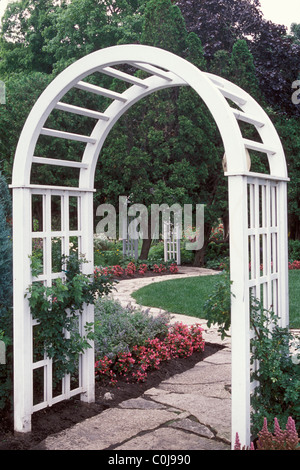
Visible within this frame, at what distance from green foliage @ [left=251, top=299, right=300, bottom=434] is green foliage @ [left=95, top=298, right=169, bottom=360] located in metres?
1.56

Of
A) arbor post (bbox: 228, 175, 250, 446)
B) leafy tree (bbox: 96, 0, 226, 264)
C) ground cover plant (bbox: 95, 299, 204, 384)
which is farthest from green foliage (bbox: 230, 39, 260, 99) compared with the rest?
arbor post (bbox: 228, 175, 250, 446)

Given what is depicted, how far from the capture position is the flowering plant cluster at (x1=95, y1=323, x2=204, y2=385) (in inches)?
155

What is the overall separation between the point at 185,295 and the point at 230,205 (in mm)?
5360

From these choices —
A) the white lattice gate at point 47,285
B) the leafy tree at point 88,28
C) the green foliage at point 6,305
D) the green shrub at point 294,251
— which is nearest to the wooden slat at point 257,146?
the white lattice gate at point 47,285

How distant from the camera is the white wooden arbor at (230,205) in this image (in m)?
2.55

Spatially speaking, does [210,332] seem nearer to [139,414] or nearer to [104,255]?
[139,414]

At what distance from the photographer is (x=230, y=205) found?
255 cm

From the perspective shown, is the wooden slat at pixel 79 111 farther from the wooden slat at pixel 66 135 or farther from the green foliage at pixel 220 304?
the green foliage at pixel 220 304

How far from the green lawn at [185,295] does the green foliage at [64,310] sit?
2995 mm

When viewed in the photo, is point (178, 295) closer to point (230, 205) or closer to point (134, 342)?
point (134, 342)

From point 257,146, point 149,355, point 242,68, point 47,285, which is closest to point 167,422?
point 149,355

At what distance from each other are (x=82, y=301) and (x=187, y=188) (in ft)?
26.7

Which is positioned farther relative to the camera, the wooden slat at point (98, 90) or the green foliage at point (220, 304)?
the wooden slat at point (98, 90)

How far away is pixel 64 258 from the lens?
11.1ft
